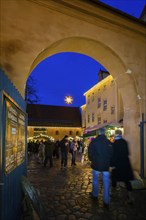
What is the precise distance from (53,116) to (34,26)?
4452cm

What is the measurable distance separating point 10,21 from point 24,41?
0.68 m

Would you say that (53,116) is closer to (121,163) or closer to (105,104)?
(105,104)

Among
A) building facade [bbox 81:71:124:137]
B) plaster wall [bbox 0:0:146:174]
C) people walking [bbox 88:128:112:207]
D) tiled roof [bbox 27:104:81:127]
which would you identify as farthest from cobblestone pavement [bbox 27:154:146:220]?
tiled roof [bbox 27:104:81:127]

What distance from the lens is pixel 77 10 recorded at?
7367mm

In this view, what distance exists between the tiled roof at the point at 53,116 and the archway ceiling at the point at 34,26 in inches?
1538

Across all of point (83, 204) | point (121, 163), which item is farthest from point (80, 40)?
point (83, 204)

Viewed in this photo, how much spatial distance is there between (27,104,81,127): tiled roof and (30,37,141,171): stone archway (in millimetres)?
37717

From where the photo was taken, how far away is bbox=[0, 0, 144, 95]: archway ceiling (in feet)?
20.8

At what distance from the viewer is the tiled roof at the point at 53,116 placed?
47219mm

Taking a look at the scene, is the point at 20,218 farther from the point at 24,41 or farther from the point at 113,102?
the point at 113,102

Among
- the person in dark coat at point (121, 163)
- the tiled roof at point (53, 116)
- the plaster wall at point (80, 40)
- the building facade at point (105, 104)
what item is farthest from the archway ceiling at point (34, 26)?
the tiled roof at point (53, 116)

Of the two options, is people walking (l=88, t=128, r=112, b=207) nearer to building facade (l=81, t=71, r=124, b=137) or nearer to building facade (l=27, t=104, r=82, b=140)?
building facade (l=81, t=71, r=124, b=137)

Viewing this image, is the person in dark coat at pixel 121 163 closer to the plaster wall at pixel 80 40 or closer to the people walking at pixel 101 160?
the people walking at pixel 101 160

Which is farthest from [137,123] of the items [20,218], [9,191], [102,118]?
[102,118]
